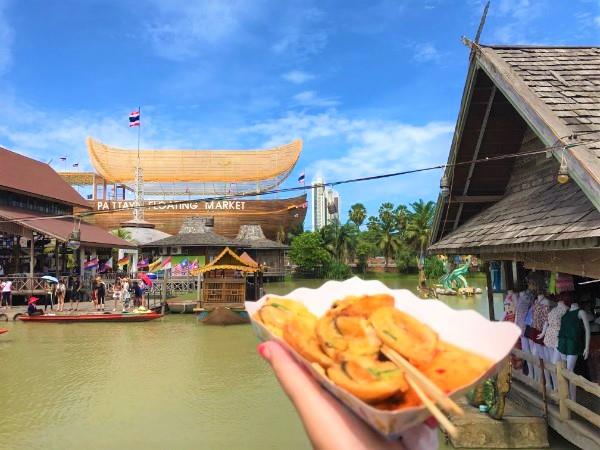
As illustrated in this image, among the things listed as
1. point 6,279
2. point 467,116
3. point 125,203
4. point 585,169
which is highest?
point 125,203

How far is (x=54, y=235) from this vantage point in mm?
20828

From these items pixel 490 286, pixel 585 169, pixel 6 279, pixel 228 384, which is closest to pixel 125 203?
pixel 6 279

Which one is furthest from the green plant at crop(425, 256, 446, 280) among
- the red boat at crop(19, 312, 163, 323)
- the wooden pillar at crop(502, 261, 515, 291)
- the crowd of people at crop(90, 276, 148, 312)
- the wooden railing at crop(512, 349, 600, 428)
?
the wooden railing at crop(512, 349, 600, 428)

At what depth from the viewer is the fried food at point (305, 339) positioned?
5.45ft

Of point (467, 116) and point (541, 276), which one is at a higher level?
point (467, 116)

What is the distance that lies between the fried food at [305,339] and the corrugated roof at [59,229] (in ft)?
63.0

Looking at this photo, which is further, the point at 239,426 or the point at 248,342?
the point at 248,342

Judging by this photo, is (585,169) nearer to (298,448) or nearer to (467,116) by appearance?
(467,116)

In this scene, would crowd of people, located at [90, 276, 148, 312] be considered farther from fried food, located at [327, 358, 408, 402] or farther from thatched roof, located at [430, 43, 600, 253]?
fried food, located at [327, 358, 408, 402]

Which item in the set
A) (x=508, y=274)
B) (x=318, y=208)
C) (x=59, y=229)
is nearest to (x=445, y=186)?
(x=508, y=274)

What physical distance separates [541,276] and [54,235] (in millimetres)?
20049

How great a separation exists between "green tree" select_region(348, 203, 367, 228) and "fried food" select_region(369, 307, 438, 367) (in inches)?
2342

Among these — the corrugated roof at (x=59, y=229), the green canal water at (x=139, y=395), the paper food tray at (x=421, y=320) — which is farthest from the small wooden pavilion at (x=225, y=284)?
the paper food tray at (x=421, y=320)

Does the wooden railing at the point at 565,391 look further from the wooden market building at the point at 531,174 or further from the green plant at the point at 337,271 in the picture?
the green plant at the point at 337,271
